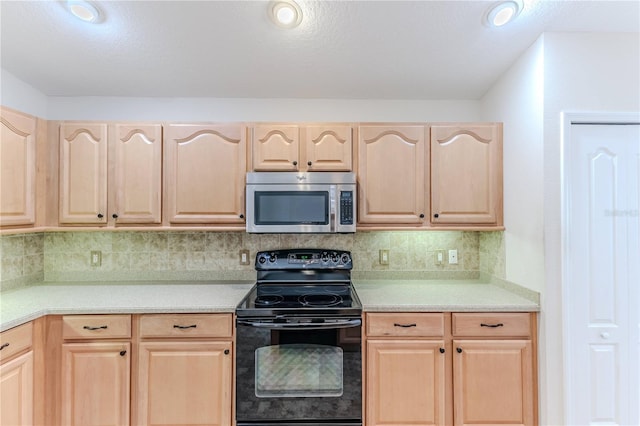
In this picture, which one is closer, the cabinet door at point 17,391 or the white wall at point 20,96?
the cabinet door at point 17,391

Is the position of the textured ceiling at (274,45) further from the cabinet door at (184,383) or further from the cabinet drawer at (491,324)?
the cabinet door at (184,383)

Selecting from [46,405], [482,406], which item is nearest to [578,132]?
[482,406]

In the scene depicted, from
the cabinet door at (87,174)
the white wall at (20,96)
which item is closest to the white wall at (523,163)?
the cabinet door at (87,174)

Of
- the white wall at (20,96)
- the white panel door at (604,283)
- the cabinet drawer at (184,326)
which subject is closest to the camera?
the white panel door at (604,283)

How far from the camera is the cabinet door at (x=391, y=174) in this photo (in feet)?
7.20

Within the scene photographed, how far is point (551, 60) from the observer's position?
1775 mm

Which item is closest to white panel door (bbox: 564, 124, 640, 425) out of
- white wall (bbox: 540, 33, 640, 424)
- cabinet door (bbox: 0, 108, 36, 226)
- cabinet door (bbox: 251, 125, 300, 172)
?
white wall (bbox: 540, 33, 640, 424)

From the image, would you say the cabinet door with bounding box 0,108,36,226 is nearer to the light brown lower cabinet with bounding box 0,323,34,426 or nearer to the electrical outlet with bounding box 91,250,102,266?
the electrical outlet with bounding box 91,250,102,266

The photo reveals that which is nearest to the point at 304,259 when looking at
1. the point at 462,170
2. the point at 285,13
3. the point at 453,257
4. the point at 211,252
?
the point at 211,252

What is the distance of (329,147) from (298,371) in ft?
4.66

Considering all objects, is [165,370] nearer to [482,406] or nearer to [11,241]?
[11,241]

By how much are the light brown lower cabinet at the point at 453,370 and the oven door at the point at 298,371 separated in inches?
4.5

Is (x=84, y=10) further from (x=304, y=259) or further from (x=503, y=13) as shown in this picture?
(x=503, y=13)

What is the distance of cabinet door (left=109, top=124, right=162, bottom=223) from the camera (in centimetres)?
216
